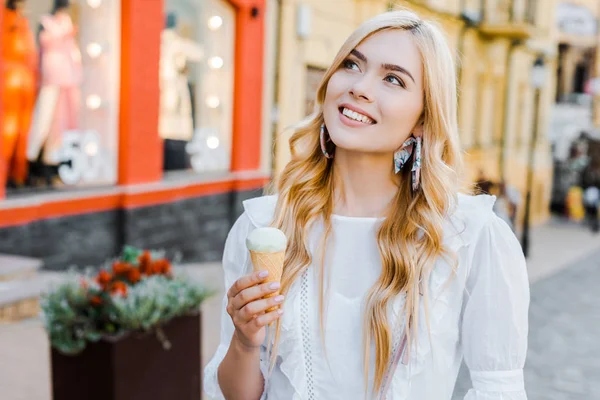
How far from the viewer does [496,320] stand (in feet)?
5.69

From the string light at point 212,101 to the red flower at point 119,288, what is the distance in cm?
686

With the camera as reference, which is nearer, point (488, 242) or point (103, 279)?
point (488, 242)

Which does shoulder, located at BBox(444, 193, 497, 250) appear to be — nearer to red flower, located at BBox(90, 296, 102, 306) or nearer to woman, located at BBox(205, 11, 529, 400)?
woman, located at BBox(205, 11, 529, 400)

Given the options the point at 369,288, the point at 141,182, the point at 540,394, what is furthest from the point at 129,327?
the point at 141,182

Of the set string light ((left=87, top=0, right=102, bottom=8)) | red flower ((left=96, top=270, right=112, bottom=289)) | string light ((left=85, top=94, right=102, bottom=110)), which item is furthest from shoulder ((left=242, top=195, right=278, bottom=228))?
string light ((left=87, top=0, right=102, bottom=8))

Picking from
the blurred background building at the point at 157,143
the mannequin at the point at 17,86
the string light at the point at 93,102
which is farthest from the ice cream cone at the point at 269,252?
the string light at the point at 93,102

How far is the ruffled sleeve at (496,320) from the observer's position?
1.73m

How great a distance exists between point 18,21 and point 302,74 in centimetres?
509

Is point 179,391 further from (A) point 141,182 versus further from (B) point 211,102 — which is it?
(B) point 211,102

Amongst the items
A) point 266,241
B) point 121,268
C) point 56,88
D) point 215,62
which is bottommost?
point 121,268

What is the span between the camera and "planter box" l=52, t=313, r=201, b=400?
3334 mm

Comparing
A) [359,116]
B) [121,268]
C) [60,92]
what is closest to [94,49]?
[60,92]

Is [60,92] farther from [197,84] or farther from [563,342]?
[563,342]

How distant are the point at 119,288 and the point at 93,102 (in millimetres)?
5184
